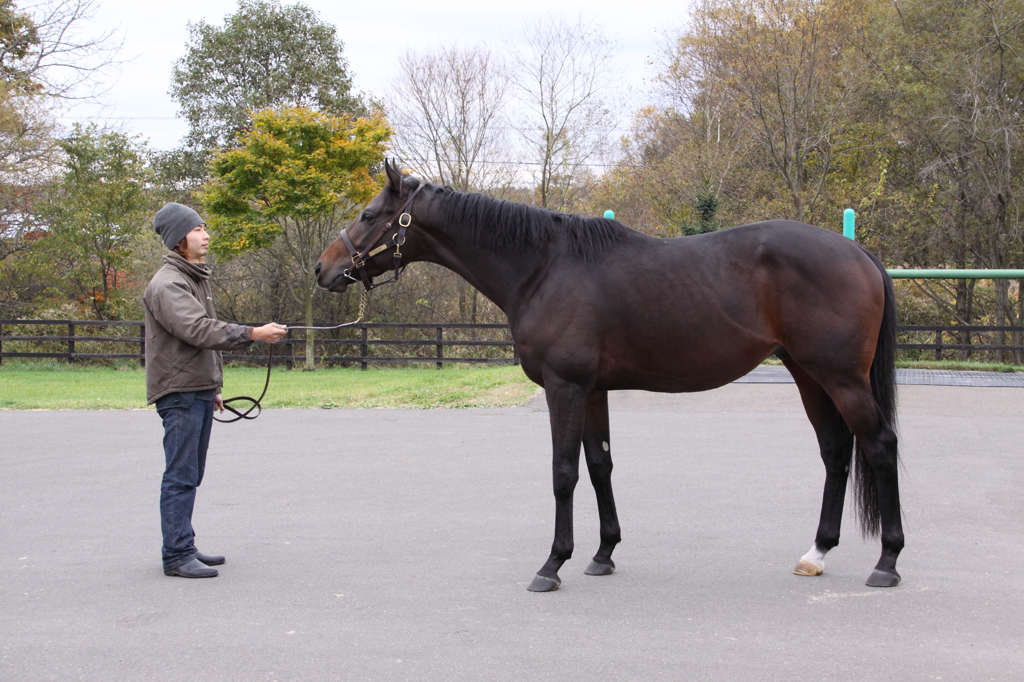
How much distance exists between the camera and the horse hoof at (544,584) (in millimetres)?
3990

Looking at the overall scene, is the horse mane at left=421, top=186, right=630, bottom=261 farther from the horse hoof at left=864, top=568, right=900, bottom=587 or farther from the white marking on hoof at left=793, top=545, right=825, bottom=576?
the horse hoof at left=864, top=568, right=900, bottom=587

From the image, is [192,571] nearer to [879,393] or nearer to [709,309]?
[709,309]

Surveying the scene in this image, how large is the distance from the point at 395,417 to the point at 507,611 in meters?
6.66

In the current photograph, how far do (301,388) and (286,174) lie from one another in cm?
621

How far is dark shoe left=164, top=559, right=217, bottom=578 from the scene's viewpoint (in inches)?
167

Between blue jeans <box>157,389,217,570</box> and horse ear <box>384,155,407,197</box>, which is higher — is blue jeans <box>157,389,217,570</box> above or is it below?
below

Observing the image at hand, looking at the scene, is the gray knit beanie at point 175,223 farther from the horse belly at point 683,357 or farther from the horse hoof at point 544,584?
the horse hoof at point 544,584

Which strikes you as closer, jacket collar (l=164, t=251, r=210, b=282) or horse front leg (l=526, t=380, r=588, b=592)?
horse front leg (l=526, t=380, r=588, b=592)

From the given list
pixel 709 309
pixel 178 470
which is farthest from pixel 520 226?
pixel 178 470

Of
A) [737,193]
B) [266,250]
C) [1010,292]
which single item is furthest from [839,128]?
[266,250]

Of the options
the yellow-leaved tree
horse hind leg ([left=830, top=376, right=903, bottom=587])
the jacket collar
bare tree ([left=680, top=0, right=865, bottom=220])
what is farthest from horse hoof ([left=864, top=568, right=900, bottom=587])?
bare tree ([left=680, top=0, right=865, bottom=220])

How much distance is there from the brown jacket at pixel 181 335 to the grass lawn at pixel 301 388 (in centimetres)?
684

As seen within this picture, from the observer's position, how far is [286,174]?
61.2ft

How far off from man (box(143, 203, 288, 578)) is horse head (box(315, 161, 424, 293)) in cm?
50
